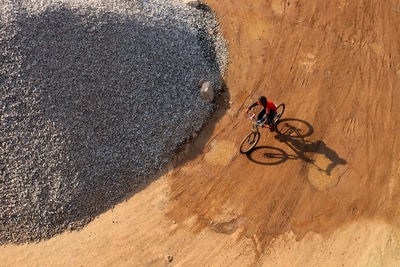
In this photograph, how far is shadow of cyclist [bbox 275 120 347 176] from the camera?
9.28 m

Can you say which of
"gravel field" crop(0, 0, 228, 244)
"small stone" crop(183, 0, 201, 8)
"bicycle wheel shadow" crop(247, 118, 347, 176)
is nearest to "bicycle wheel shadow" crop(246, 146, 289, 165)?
"bicycle wheel shadow" crop(247, 118, 347, 176)

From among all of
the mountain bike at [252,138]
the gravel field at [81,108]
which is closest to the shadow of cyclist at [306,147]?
the mountain bike at [252,138]

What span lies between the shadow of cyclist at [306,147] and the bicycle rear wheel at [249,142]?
3.03 feet

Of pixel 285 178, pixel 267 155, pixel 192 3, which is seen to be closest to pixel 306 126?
pixel 267 155

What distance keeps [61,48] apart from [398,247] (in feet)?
38.3

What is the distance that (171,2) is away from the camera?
1152cm

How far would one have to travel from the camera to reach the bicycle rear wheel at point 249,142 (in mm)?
9140

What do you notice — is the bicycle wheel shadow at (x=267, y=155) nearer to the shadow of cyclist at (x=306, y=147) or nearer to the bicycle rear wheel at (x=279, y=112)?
the shadow of cyclist at (x=306, y=147)

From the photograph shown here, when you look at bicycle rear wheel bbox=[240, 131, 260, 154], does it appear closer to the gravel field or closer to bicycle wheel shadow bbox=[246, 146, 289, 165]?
bicycle wheel shadow bbox=[246, 146, 289, 165]

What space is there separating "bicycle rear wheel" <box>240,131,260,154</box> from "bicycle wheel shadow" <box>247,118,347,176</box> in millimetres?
202

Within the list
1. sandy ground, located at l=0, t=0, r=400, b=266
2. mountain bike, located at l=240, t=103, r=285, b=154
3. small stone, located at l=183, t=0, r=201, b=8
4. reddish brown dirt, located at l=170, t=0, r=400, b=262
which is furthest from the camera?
small stone, located at l=183, t=0, r=201, b=8

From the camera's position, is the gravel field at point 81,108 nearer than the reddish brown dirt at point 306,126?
Yes

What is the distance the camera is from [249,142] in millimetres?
9305

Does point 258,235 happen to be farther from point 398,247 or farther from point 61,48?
point 61,48
